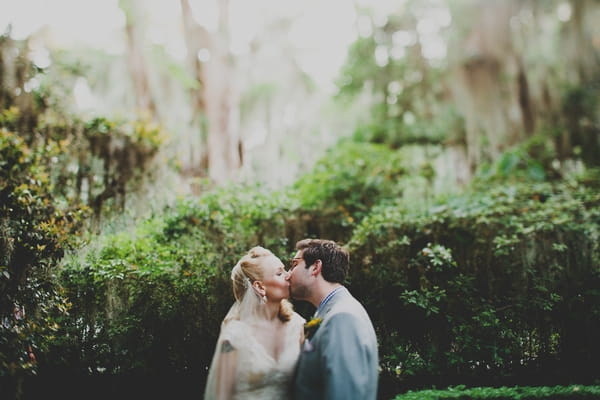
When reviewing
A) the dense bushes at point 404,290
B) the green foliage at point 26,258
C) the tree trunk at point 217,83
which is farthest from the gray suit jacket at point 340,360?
the tree trunk at point 217,83

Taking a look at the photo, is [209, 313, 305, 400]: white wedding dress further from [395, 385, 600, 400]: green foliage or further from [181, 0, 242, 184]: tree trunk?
[181, 0, 242, 184]: tree trunk

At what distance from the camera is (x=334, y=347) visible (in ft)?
6.58

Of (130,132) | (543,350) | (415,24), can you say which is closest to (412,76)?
(415,24)

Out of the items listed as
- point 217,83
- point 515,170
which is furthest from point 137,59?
point 515,170

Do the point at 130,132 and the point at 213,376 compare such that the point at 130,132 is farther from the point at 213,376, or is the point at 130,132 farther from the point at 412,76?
the point at 412,76

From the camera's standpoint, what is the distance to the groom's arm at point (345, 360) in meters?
1.93

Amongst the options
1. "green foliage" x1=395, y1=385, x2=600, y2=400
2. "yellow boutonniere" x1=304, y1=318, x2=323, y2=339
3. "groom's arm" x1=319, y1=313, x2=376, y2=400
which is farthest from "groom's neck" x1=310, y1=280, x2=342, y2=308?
"green foliage" x1=395, y1=385, x2=600, y2=400

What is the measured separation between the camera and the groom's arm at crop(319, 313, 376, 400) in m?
1.93

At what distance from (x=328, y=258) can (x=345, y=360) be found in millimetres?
734

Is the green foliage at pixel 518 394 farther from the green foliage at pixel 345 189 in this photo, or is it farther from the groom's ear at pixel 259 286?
the green foliage at pixel 345 189

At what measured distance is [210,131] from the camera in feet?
32.4

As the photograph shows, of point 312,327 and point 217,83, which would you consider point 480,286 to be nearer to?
point 312,327

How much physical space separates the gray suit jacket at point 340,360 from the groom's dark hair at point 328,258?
0.98 ft

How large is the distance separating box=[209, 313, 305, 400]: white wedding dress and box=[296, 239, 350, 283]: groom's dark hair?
51 centimetres
